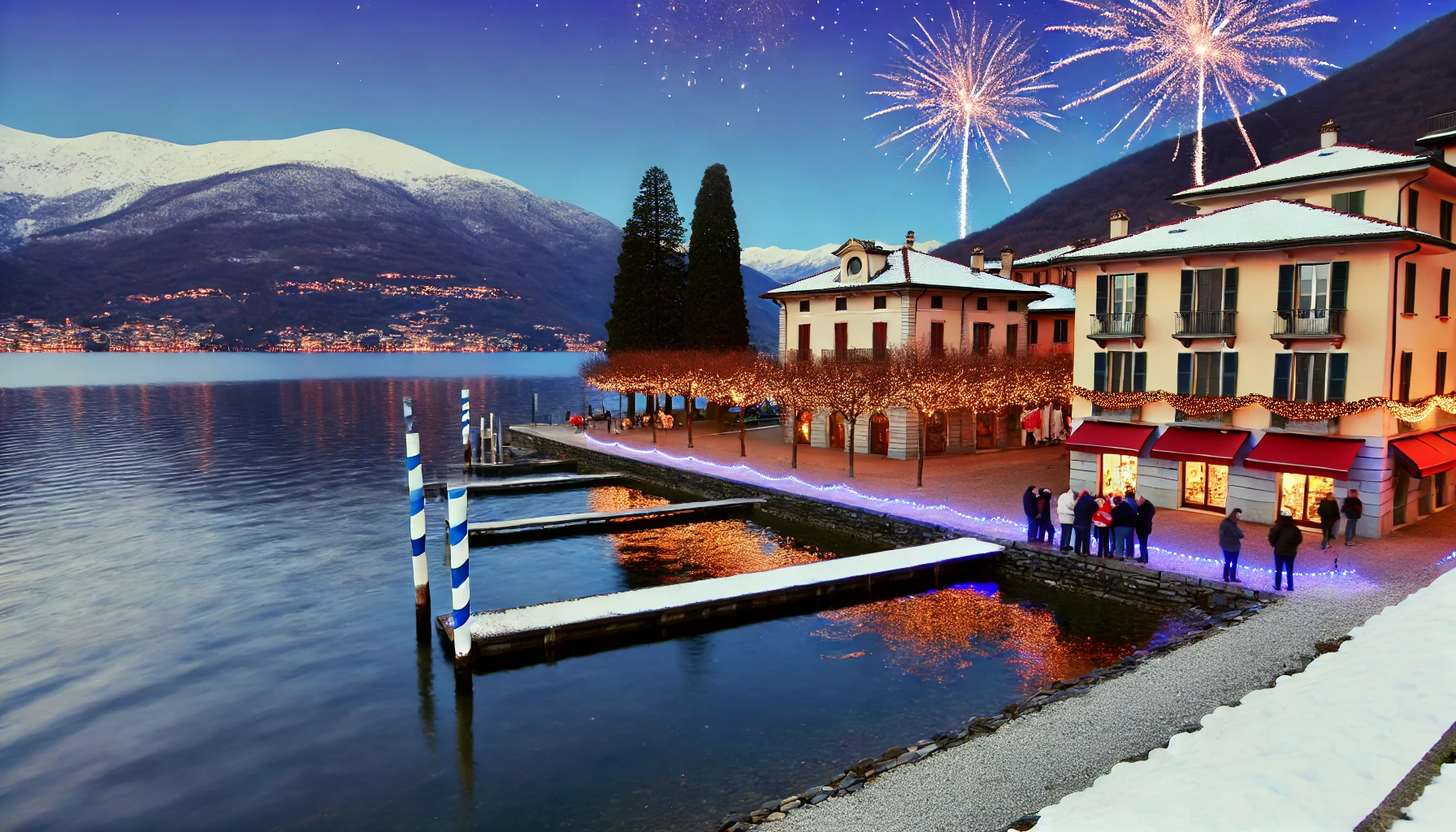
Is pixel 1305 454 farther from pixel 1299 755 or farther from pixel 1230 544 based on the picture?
pixel 1299 755

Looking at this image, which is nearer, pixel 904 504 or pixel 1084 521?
pixel 1084 521

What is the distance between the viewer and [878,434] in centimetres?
4638

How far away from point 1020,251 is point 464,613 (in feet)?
514

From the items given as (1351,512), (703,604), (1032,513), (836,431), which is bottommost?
(703,604)

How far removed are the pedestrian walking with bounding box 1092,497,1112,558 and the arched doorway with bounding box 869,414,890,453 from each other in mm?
22080

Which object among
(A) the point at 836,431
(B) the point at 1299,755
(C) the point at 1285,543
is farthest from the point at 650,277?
(B) the point at 1299,755

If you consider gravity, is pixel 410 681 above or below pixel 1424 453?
below

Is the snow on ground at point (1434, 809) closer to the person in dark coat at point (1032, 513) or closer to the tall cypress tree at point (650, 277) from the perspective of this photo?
the person in dark coat at point (1032, 513)

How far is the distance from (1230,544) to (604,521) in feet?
75.1

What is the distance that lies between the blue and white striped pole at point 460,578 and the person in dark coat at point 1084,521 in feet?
55.4

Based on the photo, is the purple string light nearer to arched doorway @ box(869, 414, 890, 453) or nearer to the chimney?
arched doorway @ box(869, 414, 890, 453)

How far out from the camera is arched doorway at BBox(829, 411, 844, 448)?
49.0 meters

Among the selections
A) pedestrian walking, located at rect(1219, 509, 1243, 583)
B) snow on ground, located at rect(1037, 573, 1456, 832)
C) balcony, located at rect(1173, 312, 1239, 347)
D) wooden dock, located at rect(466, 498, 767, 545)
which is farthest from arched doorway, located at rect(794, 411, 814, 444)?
snow on ground, located at rect(1037, 573, 1456, 832)

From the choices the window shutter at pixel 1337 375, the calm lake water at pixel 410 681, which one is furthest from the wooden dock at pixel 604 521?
the window shutter at pixel 1337 375
